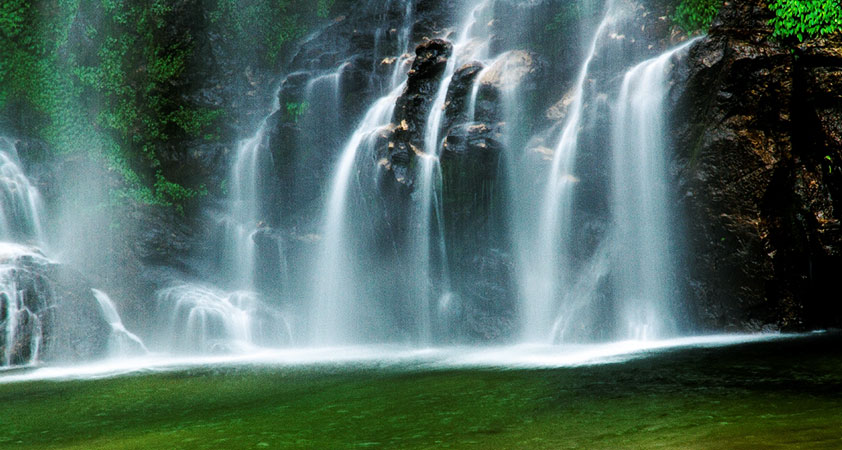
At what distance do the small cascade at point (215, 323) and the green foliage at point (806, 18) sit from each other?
568 inches

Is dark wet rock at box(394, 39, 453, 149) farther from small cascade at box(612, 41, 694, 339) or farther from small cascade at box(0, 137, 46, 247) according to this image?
Answer: small cascade at box(0, 137, 46, 247)

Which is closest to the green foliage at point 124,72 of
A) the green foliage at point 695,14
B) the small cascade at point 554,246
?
the small cascade at point 554,246

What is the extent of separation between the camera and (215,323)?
18578 millimetres

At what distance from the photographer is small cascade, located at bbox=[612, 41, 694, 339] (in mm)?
13727

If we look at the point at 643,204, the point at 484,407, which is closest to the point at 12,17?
the point at 643,204

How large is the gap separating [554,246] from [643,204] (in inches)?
88.3

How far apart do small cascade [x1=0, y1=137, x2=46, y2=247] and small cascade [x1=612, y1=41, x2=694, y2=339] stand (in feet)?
58.7

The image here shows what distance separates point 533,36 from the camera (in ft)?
59.7

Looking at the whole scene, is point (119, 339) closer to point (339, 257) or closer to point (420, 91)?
point (339, 257)

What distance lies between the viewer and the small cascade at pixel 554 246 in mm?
15086

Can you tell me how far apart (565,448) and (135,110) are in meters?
22.3

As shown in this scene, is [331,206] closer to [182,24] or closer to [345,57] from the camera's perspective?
[345,57]

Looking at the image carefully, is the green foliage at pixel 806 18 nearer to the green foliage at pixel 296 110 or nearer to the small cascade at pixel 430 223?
the small cascade at pixel 430 223

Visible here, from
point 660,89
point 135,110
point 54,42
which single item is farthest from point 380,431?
point 54,42
